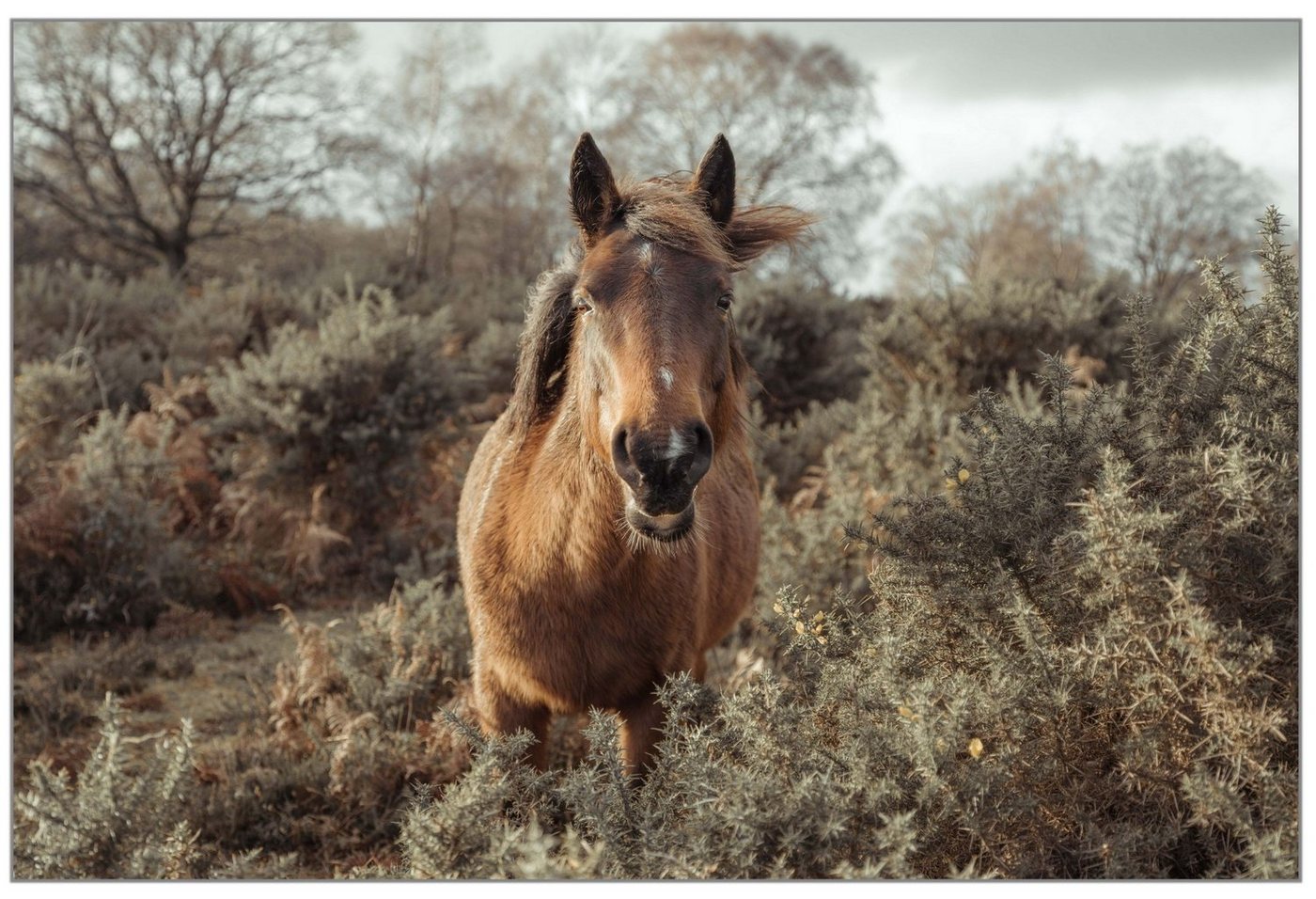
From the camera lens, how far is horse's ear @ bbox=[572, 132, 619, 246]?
2.52 m

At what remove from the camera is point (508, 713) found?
2922mm

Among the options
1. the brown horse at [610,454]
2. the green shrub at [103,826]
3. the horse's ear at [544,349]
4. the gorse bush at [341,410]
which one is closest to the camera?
the green shrub at [103,826]

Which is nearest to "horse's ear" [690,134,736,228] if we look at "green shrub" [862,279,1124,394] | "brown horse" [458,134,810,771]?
"brown horse" [458,134,810,771]

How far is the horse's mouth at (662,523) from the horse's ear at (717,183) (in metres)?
1.05

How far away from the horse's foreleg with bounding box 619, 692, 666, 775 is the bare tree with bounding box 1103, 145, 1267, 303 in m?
3.36

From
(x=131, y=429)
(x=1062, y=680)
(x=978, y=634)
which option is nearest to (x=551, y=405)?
(x=978, y=634)

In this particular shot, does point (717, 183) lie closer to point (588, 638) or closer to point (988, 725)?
point (588, 638)

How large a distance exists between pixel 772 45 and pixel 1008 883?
642cm

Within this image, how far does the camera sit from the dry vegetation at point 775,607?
1888 mm

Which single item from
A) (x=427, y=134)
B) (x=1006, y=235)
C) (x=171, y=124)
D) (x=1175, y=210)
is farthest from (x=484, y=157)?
(x=1175, y=210)

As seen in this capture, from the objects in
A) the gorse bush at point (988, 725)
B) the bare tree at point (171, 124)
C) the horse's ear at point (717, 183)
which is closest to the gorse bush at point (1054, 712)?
the gorse bush at point (988, 725)

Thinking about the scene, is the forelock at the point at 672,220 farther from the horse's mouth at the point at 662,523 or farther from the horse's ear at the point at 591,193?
the horse's mouth at the point at 662,523

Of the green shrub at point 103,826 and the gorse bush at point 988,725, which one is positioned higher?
the gorse bush at point 988,725

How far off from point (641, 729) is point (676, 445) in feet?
4.34
